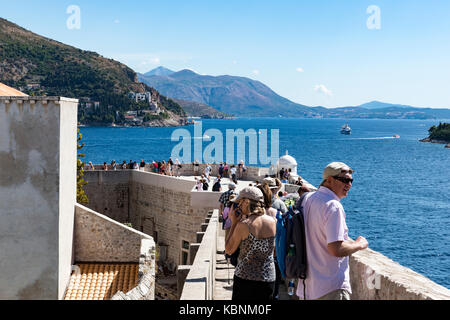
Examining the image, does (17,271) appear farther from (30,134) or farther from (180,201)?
(180,201)

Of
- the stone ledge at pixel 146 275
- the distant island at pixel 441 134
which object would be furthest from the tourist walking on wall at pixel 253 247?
the distant island at pixel 441 134

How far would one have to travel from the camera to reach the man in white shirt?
4297mm

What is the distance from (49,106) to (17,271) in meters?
5.51

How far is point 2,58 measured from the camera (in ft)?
536

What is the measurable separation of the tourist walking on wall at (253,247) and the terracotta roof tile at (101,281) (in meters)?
→ 12.3

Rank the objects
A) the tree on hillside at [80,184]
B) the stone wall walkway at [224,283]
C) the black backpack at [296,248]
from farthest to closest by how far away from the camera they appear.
Answer: the tree on hillside at [80,184]
the stone wall walkway at [224,283]
the black backpack at [296,248]

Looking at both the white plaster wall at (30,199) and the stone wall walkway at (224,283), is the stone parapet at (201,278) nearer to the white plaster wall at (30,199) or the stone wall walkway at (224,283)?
the stone wall walkway at (224,283)

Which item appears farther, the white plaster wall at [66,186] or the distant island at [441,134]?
the distant island at [441,134]

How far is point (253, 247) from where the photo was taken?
5094 millimetres

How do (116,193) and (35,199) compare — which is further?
(116,193)

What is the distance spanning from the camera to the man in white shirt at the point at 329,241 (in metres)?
4.30

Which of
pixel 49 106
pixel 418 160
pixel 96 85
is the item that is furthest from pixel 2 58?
pixel 49 106

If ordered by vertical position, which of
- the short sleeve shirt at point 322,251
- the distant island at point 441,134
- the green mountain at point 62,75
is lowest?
the short sleeve shirt at point 322,251

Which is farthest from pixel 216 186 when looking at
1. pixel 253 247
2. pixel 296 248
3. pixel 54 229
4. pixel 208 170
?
pixel 296 248
